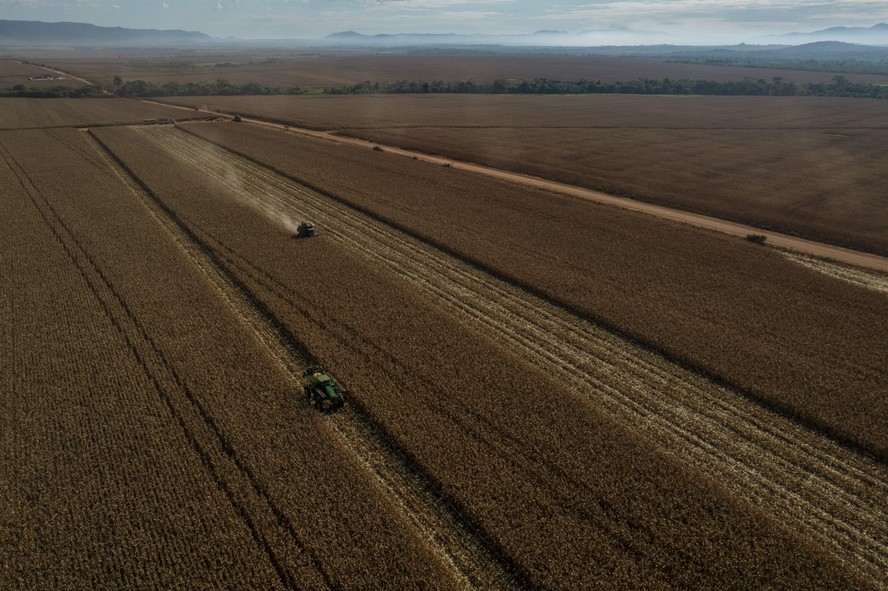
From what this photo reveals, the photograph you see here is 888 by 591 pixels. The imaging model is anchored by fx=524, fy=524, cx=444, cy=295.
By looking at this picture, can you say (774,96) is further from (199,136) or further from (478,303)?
(478,303)

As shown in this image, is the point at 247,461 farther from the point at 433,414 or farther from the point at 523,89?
the point at 523,89

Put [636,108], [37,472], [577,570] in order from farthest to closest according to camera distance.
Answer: [636,108], [37,472], [577,570]

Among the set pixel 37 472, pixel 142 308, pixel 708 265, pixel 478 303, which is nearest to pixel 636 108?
pixel 708 265

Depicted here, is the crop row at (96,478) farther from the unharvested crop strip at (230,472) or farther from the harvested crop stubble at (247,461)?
the unharvested crop strip at (230,472)

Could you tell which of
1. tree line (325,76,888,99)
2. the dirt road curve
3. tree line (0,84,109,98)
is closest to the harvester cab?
the dirt road curve

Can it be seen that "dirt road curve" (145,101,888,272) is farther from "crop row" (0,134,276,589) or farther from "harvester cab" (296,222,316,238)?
"crop row" (0,134,276,589)

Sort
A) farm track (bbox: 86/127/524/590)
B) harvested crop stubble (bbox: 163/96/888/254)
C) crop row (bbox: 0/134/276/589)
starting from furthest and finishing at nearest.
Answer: harvested crop stubble (bbox: 163/96/888/254) < farm track (bbox: 86/127/524/590) < crop row (bbox: 0/134/276/589)
